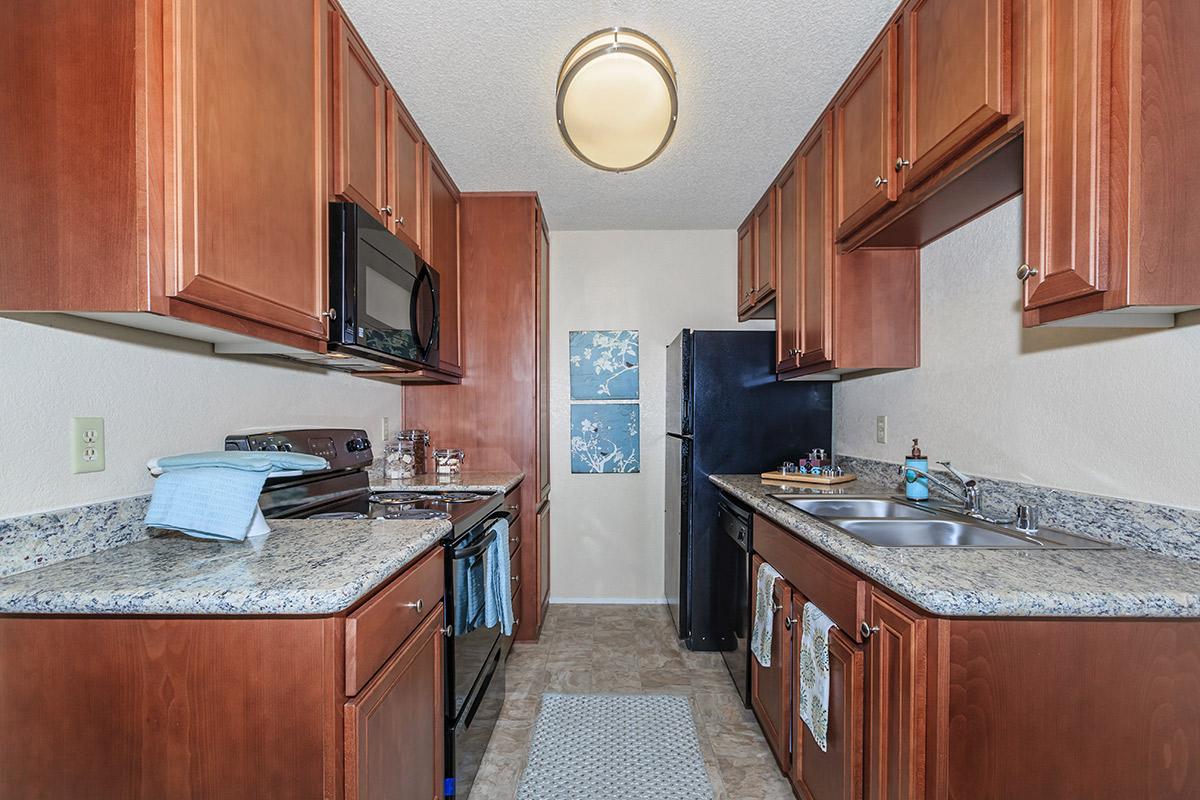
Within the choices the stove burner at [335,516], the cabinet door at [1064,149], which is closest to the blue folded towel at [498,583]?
the stove burner at [335,516]

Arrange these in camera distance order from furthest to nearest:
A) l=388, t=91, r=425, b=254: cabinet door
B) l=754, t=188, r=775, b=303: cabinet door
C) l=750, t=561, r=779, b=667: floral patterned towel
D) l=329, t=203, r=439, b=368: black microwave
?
l=754, t=188, r=775, b=303: cabinet door < l=388, t=91, r=425, b=254: cabinet door < l=750, t=561, r=779, b=667: floral patterned towel < l=329, t=203, r=439, b=368: black microwave

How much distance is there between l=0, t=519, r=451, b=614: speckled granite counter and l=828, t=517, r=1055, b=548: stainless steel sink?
1.26 meters

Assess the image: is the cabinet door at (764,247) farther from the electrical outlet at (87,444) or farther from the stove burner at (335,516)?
the electrical outlet at (87,444)

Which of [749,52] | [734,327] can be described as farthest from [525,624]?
Answer: [749,52]

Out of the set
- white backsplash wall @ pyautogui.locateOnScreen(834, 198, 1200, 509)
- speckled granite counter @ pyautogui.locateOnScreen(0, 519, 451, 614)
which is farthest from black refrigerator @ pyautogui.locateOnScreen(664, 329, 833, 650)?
speckled granite counter @ pyautogui.locateOnScreen(0, 519, 451, 614)

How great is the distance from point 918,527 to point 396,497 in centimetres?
187

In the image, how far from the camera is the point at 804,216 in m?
2.44

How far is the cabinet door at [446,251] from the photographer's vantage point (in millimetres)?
2551

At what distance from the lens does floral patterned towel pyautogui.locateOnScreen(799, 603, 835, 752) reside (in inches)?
56.7

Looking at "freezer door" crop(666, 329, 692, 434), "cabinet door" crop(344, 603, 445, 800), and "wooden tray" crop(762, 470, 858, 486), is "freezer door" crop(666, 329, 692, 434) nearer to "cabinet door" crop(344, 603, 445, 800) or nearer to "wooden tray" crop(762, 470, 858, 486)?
"wooden tray" crop(762, 470, 858, 486)

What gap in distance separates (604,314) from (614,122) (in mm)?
2018

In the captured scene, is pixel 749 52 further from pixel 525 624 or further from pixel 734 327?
pixel 525 624

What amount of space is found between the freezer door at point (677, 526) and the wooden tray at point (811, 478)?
1.39 ft

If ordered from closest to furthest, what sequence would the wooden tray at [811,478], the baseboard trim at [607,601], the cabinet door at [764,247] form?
the wooden tray at [811,478]
the cabinet door at [764,247]
the baseboard trim at [607,601]
